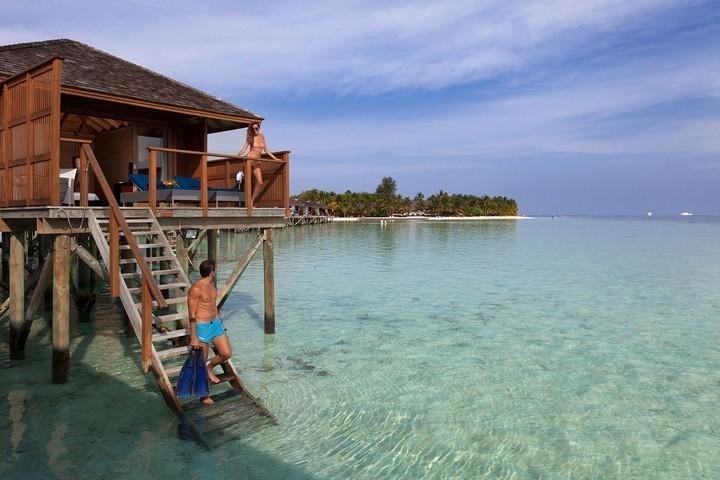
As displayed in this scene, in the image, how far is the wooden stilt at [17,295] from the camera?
9.44 metres

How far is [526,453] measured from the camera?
6.80 metres

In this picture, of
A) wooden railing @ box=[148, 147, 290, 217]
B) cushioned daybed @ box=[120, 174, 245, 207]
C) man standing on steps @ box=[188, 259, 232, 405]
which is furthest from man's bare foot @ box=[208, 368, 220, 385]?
cushioned daybed @ box=[120, 174, 245, 207]

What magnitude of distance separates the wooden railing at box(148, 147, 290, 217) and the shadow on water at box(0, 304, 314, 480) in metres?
3.04

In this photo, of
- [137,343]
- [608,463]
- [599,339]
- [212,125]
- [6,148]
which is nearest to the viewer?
[608,463]

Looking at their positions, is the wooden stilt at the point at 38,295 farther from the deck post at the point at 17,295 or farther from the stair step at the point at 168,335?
the stair step at the point at 168,335

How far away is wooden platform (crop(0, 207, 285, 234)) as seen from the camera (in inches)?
316

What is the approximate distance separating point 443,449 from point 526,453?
1.01 meters

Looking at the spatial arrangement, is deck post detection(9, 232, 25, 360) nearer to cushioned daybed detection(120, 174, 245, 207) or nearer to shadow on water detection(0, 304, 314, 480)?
shadow on water detection(0, 304, 314, 480)

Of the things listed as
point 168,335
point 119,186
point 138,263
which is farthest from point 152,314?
point 119,186

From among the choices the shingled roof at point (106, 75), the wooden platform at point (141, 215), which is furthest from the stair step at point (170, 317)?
the shingled roof at point (106, 75)

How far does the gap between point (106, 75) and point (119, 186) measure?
9.70 feet

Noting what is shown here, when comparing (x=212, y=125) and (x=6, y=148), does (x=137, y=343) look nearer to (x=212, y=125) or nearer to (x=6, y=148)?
(x=6, y=148)

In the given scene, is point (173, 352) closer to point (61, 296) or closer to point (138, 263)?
point (138, 263)

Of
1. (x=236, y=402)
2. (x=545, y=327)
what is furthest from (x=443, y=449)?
(x=545, y=327)
